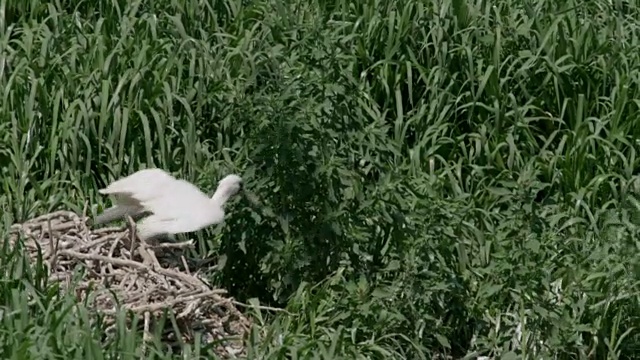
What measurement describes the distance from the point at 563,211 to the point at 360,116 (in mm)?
1117

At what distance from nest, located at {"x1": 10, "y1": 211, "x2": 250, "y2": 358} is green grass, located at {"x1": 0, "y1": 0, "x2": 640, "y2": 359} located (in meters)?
0.15

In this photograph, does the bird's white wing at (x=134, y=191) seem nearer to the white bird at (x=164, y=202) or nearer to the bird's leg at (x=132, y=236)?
the white bird at (x=164, y=202)

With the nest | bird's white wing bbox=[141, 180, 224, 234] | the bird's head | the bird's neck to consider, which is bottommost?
the nest

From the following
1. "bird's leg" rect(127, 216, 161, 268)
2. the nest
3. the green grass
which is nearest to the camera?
the nest

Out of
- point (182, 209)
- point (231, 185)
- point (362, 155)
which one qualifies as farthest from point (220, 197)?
point (362, 155)

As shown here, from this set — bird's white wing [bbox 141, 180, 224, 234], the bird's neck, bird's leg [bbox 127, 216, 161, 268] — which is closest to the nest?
bird's leg [bbox 127, 216, 161, 268]

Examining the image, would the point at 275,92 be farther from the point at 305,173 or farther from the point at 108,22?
the point at 108,22

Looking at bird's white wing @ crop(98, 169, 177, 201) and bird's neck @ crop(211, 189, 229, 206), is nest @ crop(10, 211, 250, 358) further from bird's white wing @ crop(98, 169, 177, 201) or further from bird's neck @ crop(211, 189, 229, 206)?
bird's neck @ crop(211, 189, 229, 206)

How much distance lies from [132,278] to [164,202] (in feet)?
1.16

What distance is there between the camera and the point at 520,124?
6617mm

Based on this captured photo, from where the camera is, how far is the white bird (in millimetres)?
5516

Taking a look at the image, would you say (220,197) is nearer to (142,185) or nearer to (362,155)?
(142,185)

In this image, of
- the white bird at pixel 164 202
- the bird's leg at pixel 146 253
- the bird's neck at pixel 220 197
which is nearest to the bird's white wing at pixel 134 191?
the white bird at pixel 164 202

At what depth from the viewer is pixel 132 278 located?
215 inches
